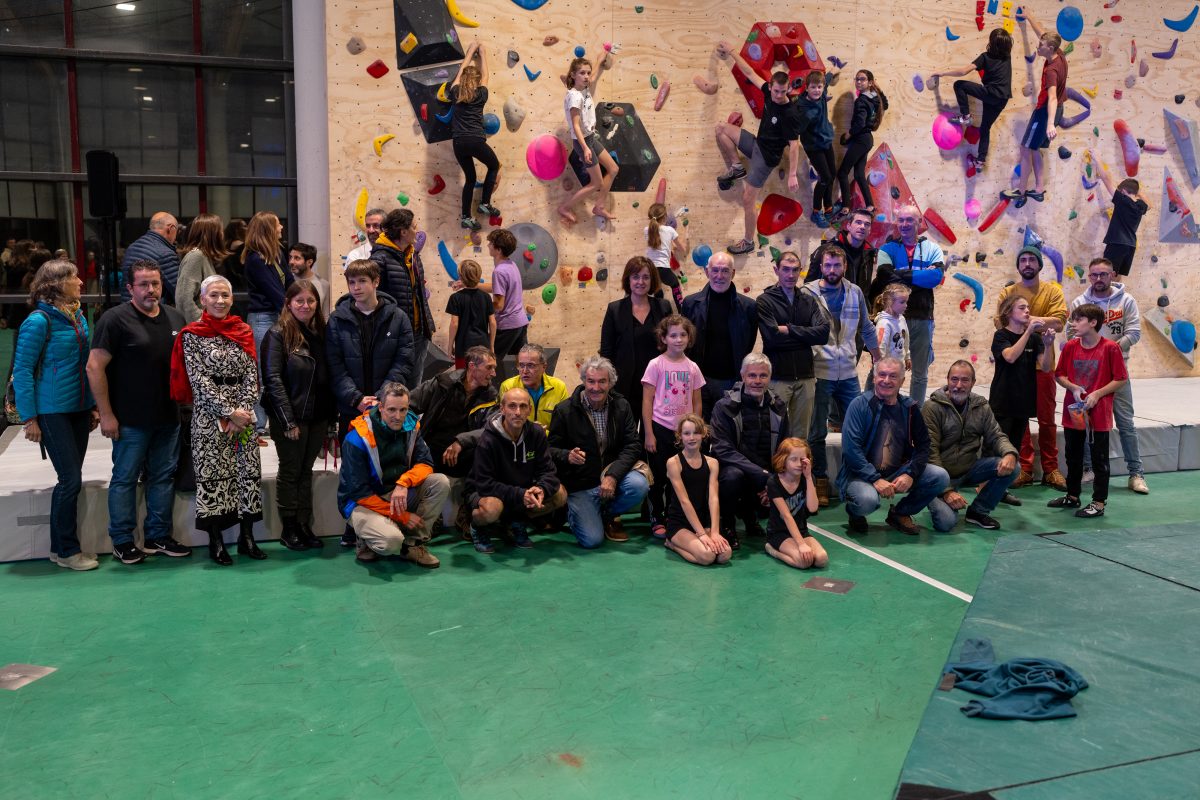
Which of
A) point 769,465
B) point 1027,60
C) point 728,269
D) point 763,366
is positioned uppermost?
point 1027,60

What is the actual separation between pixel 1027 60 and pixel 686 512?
7.75 meters

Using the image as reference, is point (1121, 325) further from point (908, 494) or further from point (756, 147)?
point (756, 147)

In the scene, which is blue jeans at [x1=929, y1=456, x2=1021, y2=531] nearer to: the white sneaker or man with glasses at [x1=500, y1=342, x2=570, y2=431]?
man with glasses at [x1=500, y1=342, x2=570, y2=431]

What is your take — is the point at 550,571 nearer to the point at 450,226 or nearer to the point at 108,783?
the point at 108,783

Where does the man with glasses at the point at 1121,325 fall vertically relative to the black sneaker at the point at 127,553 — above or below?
above

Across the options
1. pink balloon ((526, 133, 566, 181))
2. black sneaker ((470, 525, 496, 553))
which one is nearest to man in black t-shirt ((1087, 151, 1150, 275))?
pink balloon ((526, 133, 566, 181))

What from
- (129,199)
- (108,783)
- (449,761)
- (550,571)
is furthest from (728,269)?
(129,199)

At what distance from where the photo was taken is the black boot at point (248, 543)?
250 inches

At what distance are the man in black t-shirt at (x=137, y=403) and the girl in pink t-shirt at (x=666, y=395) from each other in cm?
294

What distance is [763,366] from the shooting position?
22.2ft

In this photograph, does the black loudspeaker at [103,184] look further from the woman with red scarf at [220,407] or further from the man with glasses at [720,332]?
the man with glasses at [720,332]

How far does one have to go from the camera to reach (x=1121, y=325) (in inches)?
330

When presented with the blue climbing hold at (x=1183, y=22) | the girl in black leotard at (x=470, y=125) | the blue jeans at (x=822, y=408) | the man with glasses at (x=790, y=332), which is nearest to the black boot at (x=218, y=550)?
the man with glasses at (x=790, y=332)

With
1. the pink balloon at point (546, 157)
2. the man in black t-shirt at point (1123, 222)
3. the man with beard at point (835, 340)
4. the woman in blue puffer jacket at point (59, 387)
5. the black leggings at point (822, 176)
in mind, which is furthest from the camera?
the man in black t-shirt at point (1123, 222)
